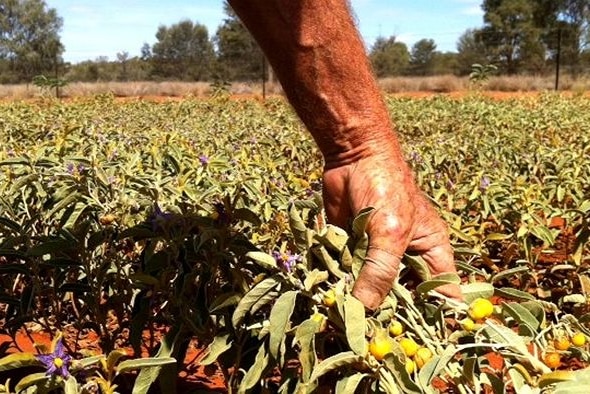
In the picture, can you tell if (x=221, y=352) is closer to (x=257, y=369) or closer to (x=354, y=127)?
(x=257, y=369)

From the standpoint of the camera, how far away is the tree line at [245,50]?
32922 mm

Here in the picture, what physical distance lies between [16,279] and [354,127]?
1.81 metres

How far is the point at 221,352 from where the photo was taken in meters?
1.42

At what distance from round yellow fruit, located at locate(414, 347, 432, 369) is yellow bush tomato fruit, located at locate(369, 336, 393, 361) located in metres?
0.06

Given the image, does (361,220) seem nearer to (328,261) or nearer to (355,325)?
(328,261)

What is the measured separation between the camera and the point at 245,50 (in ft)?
101

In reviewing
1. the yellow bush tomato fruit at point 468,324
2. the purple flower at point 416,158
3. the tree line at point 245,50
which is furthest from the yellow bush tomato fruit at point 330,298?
the tree line at point 245,50

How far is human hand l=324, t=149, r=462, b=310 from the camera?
1.32 metres

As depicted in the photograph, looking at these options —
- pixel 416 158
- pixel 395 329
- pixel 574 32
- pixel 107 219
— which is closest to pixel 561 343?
pixel 395 329

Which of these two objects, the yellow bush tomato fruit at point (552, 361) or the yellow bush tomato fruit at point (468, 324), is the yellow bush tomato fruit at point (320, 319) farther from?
the yellow bush tomato fruit at point (552, 361)

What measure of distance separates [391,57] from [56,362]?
44634 mm

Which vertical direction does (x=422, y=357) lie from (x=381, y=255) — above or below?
below

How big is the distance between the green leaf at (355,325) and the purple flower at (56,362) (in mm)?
459

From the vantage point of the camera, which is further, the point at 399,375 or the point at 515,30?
the point at 515,30
